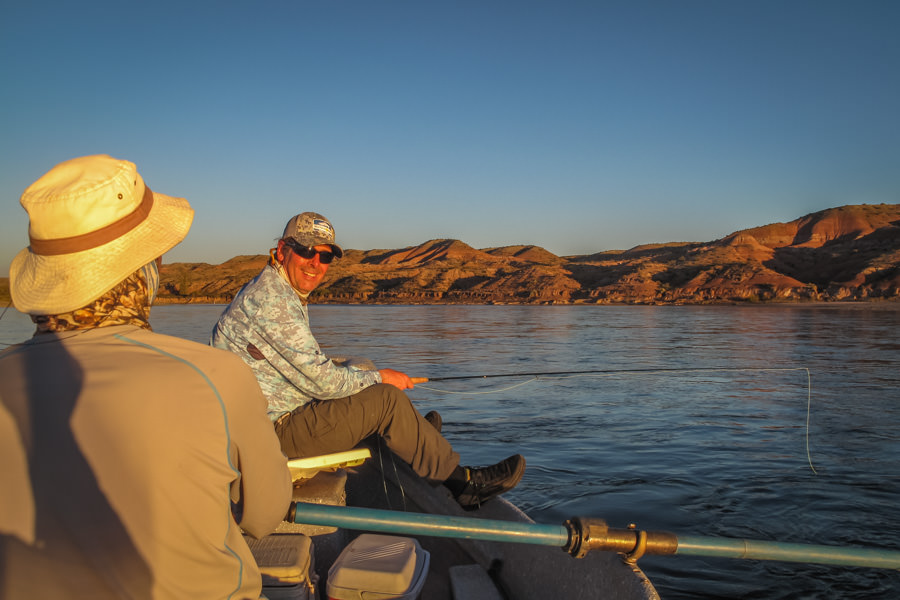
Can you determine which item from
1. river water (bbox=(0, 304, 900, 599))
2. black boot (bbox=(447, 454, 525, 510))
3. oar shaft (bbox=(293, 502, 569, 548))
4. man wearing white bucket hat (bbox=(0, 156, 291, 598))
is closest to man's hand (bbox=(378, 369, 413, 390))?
black boot (bbox=(447, 454, 525, 510))

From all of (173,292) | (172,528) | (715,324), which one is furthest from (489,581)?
(173,292)

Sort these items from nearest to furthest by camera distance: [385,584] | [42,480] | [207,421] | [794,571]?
[42,480]
[207,421]
[385,584]
[794,571]

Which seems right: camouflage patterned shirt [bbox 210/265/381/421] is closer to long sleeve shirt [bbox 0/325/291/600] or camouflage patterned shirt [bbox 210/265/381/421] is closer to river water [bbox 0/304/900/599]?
long sleeve shirt [bbox 0/325/291/600]

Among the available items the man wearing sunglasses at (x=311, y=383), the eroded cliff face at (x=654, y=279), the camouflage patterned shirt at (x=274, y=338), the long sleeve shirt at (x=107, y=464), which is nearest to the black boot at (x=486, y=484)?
the man wearing sunglasses at (x=311, y=383)

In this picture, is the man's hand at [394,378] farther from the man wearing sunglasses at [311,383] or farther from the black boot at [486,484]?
the black boot at [486,484]

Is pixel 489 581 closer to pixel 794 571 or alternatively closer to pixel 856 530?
pixel 794 571

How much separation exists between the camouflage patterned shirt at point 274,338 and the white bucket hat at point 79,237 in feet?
5.60

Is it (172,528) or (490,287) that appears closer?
(172,528)

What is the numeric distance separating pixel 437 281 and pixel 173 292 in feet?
125

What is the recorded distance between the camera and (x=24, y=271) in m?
1.46

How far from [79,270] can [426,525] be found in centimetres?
165

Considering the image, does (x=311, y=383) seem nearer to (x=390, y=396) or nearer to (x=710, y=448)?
(x=390, y=396)

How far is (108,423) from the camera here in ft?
4.03

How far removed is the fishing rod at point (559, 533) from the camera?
2.45m
